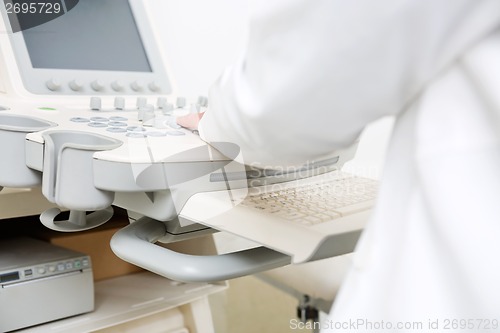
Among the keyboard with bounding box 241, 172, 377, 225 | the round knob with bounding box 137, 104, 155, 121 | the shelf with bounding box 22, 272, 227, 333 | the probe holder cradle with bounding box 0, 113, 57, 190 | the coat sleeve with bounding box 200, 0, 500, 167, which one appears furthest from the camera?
the shelf with bounding box 22, 272, 227, 333

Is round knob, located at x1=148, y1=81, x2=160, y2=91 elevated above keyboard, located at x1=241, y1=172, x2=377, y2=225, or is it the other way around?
round knob, located at x1=148, y1=81, x2=160, y2=91

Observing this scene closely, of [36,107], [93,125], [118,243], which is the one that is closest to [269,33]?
[118,243]

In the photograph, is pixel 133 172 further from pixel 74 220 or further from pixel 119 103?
pixel 119 103

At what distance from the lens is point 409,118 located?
1.15 feet

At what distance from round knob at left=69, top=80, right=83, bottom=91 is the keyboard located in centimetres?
53

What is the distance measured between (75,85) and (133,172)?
0.53 m

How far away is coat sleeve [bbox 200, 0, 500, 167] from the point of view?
0.29 m

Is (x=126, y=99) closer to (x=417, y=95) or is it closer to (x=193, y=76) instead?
(x=193, y=76)

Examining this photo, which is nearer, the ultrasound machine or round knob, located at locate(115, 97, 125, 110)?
the ultrasound machine

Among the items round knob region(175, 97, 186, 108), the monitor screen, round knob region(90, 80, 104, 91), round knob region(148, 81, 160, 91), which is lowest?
round knob region(175, 97, 186, 108)

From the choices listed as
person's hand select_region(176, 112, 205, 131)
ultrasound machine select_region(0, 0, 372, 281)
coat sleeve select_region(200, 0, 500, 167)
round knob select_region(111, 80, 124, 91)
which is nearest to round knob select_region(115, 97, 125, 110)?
ultrasound machine select_region(0, 0, 372, 281)

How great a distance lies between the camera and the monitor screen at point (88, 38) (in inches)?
36.4

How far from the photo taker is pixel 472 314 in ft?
1.05

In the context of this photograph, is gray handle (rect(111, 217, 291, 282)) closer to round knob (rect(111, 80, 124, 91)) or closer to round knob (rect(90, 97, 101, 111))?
round knob (rect(90, 97, 101, 111))
